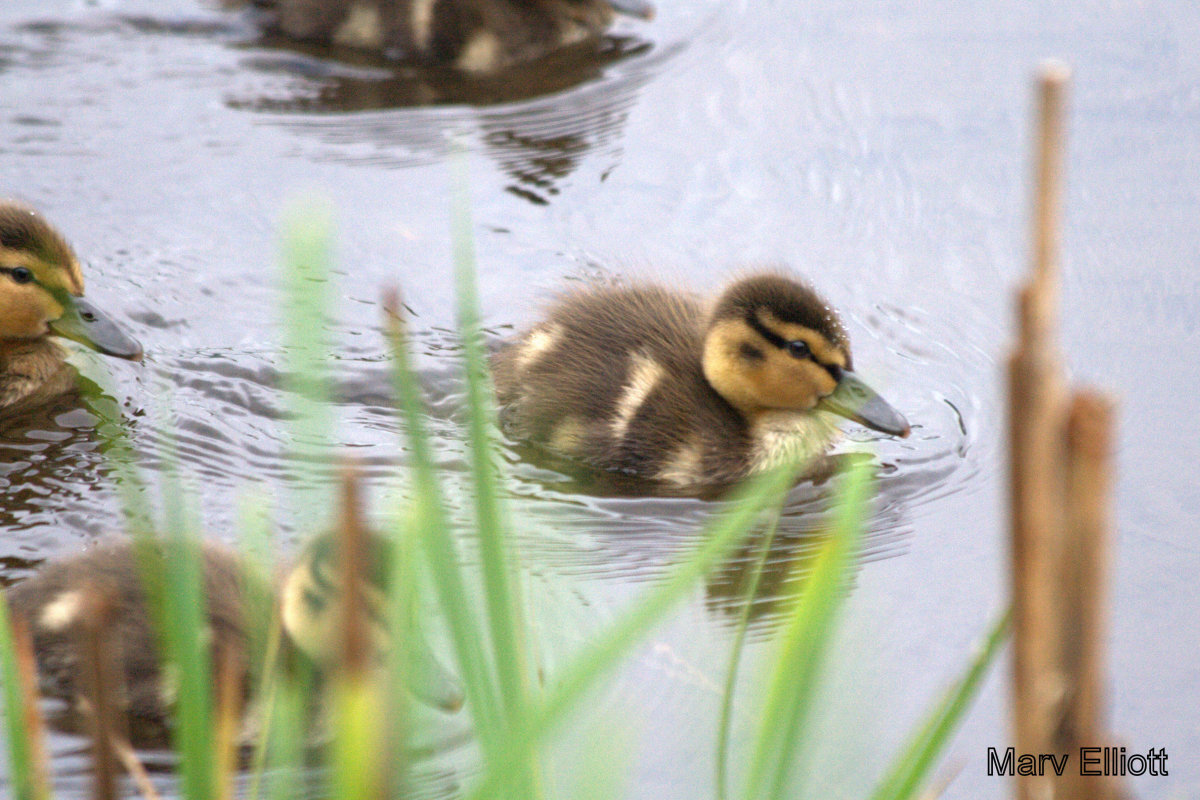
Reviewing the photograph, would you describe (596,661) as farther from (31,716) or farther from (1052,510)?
(31,716)

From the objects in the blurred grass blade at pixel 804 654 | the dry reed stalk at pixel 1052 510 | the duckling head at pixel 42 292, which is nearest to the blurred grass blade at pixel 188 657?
the blurred grass blade at pixel 804 654

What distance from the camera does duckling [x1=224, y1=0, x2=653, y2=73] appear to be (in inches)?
167

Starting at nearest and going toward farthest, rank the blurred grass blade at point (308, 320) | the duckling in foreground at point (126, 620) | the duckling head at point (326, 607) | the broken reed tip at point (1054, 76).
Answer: the broken reed tip at point (1054, 76), the blurred grass blade at point (308, 320), the duckling head at point (326, 607), the duckling in foreground at point (126, 620)

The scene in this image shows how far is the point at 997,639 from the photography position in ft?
2.80

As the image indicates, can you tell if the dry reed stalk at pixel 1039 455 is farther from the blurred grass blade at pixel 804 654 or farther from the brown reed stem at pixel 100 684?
the brown reed stem at pixel 100 684

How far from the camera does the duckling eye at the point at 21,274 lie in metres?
2.89

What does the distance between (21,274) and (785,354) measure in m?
1.45

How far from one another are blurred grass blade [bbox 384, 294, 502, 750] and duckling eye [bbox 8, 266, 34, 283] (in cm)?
234

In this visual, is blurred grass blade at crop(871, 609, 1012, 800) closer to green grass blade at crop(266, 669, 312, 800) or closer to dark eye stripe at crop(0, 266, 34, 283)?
green grass blade at crop(266, 669, 312, 800)

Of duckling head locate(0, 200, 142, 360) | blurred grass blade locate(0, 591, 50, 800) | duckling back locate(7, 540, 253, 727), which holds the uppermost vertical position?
duckling head locate(0, 200, 142, 360)

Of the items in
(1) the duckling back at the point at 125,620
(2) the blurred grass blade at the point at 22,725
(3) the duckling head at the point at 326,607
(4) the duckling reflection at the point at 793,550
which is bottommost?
(2) the blurred grass blade at the point at 22,725

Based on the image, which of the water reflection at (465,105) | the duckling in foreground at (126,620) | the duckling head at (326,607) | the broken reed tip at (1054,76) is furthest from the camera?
the water reflection at (465,105)

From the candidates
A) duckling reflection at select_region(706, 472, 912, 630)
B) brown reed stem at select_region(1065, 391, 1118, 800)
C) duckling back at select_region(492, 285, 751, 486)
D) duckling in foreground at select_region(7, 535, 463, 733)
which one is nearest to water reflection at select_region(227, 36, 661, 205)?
duckling back at select_region(492, 285, 751, 486)

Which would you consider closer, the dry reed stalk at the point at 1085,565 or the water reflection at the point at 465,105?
the dry reed stalk at the point at 1085,565
